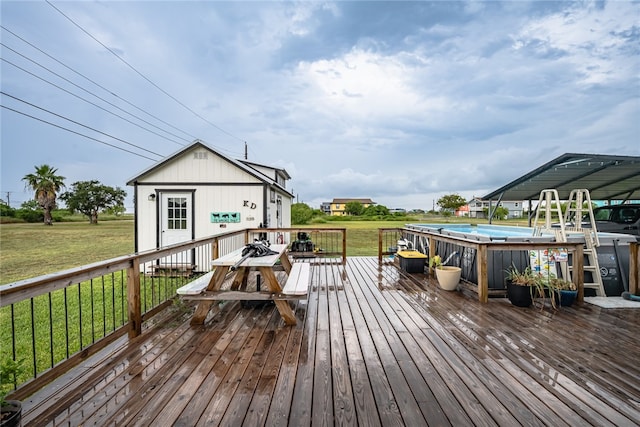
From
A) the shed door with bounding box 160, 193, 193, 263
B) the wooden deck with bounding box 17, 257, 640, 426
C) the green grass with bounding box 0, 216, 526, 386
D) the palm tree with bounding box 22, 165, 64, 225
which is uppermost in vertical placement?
the palm tree with bounding box 22, 165, 64, 225

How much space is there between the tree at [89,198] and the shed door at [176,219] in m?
32.6

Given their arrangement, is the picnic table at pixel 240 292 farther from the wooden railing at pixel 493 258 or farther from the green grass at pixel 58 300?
the wooden railing at pixel 493 258

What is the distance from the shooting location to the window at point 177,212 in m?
8.13

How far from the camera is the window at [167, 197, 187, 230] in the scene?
813 cm

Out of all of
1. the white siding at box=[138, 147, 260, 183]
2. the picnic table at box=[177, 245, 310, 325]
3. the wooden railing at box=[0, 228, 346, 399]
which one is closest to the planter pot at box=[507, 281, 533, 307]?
the picnic table at box=[177, 245, 310, 325]

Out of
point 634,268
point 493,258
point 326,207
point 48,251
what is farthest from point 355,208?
point 634,268

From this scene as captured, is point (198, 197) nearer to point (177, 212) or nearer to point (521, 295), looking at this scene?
point (177, 212)

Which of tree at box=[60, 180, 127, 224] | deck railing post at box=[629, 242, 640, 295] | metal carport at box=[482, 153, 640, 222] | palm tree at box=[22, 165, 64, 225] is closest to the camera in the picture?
deck railing post at box=[629, 242, 640, 295]

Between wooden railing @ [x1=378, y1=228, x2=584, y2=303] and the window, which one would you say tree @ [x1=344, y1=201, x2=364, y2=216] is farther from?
wooden railing @ [x1=378, y1=228, x2=584, y2=303]

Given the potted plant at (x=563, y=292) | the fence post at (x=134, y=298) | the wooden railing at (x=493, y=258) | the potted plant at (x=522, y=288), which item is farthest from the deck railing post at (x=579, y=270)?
the fence post at (x=134, y=298)

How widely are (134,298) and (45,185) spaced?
3492 centimetres

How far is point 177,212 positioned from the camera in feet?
26.8

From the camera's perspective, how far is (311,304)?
3.70 m

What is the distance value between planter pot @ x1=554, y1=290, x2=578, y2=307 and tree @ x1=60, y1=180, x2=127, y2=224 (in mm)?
40910
